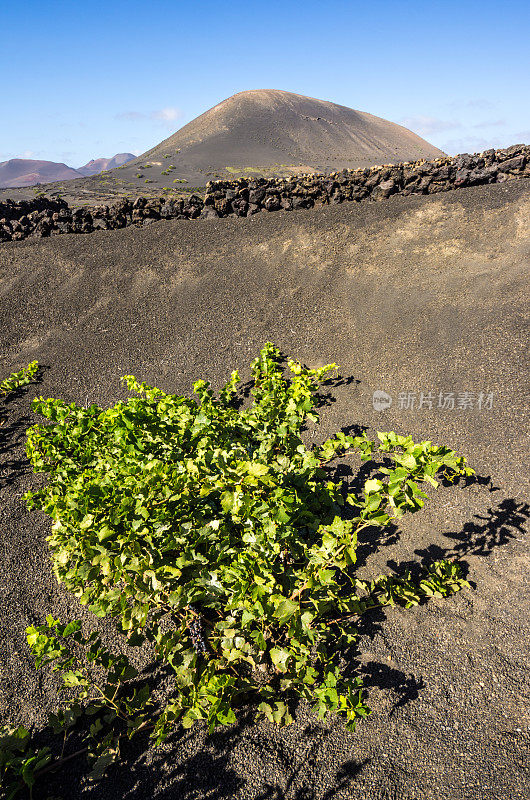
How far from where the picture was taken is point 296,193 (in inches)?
408

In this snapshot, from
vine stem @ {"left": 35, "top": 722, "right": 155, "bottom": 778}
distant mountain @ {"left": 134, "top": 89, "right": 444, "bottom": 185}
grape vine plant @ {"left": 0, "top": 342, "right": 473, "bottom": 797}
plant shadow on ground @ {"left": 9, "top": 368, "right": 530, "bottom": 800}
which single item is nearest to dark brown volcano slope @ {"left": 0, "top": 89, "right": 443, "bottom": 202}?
distant mountain @ {"left": 134, "top": 89, "right": 444, "bottom": 185}

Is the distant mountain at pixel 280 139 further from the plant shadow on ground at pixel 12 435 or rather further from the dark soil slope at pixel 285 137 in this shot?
the plant shadow on ground at pixel 12 435

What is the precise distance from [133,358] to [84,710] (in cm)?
554

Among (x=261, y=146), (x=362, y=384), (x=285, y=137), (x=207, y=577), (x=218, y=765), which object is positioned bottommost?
(x=218, y=765)

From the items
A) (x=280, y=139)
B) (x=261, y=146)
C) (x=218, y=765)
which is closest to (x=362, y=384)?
(x=218, y=765)

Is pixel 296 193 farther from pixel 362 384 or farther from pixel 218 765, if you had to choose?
pixel 218 765

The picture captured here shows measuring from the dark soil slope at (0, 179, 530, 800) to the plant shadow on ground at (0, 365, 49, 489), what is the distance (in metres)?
0.04

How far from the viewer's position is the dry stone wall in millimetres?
9570

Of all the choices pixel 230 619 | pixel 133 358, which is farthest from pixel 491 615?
pixel 133 358

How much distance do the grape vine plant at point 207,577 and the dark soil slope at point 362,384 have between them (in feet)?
0.76

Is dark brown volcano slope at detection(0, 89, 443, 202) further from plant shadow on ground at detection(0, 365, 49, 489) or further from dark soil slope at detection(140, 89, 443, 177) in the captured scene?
plant shadow on ground at detection(0, 365, 49, 489)

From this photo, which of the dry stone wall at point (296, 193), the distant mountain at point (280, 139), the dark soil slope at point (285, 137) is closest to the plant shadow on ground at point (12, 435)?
the dry stone wall at point (296, 193)

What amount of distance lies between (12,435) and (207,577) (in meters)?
5.03

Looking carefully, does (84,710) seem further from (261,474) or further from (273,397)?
(273,397)
